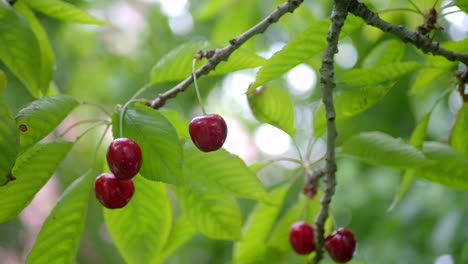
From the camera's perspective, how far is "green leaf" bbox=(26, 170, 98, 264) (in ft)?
3.37

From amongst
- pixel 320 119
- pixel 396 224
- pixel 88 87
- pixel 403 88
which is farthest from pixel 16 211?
pixel 88 87

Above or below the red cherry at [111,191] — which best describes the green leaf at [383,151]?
below

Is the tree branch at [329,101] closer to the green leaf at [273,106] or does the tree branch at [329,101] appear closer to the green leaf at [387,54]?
the green leaf at [273,106]

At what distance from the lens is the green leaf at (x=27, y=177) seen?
95 cm

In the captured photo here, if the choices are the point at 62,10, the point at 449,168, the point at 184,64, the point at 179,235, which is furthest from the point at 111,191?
the point at 449,168

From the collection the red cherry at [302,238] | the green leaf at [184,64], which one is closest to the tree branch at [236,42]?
the green leaf at [184,64]

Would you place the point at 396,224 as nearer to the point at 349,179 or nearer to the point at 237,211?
the point at 349,179

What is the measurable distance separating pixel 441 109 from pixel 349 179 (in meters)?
0.63

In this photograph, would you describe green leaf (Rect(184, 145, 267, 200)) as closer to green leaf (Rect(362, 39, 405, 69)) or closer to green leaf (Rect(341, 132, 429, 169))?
green leaf (Rect(341, 132, 429, 169))

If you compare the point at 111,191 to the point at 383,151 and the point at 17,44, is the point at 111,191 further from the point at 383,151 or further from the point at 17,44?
the point at 383,151

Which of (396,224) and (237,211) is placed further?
(396,224)

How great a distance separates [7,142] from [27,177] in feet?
0.62

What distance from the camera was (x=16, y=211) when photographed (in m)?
0.95

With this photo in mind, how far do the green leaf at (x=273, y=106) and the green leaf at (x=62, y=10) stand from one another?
40 centimetres
